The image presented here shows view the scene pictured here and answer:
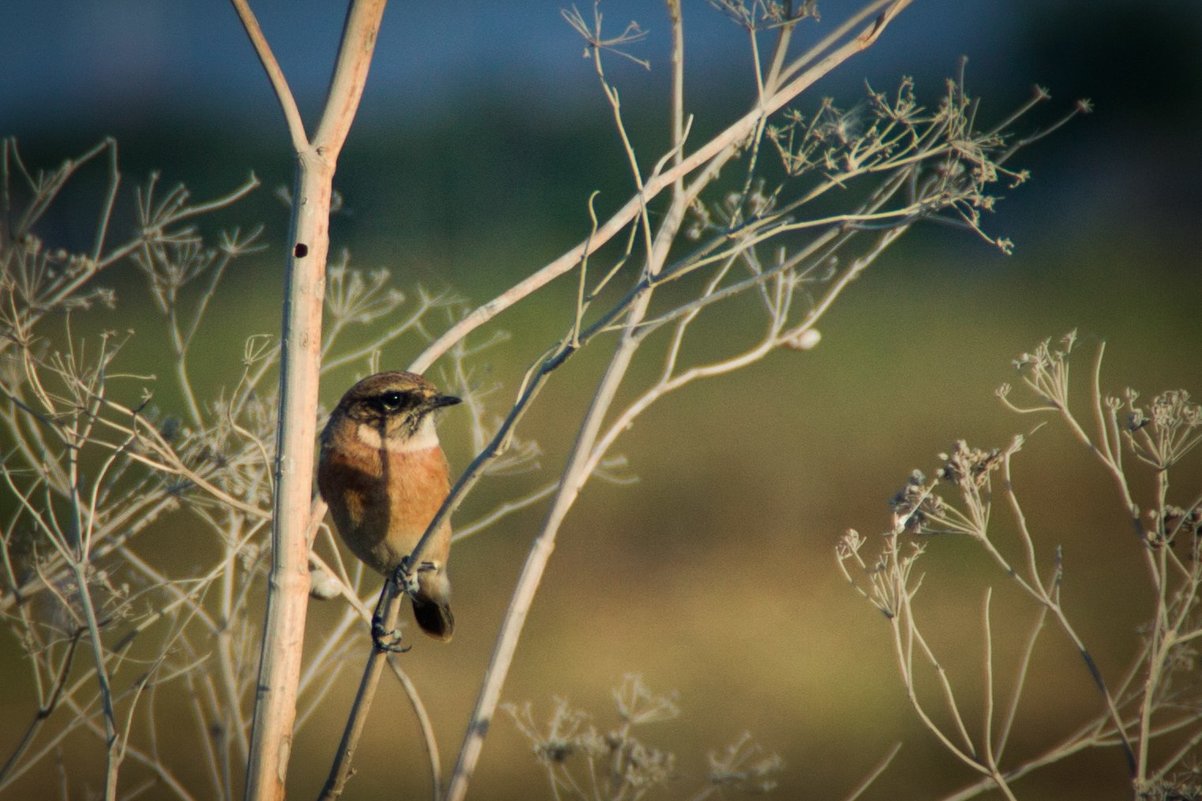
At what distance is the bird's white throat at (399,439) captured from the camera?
11.7 ft

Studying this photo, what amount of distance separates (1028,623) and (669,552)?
3000mm

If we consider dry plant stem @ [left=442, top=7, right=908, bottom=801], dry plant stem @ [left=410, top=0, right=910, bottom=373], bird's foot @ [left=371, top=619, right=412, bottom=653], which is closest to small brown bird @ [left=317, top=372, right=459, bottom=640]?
bird's foot @ [left=371, top=619, right=412, bottom=653]

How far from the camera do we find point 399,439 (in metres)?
3.57

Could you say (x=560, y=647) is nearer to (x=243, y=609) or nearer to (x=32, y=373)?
(x=243, y=609)

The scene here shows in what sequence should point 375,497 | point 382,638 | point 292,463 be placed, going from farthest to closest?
point 375,497
point 382,638
point 292,463

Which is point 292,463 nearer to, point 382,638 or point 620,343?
point 382,638

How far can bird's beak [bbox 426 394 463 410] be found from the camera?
3.33 metres

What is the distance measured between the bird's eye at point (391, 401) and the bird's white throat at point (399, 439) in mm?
100

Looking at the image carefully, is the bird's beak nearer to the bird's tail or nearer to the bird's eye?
the bird's eye

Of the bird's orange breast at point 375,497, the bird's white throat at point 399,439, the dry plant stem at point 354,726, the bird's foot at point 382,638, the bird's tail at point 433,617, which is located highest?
the bird's white throat at point 399,439

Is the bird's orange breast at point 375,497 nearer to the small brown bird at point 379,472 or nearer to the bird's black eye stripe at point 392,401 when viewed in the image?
the small brown bird at point 379,472

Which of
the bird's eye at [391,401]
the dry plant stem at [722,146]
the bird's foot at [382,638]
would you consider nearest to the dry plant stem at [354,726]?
the bird's foot at [382,638]

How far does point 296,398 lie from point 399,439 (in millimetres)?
1280

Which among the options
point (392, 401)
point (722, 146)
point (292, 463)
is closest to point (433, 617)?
point (392, 401)
